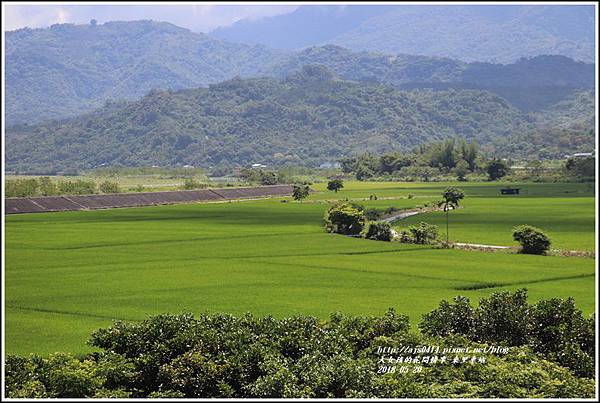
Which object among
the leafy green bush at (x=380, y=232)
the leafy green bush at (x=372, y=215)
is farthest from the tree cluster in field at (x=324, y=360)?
the leafy green bush at (x=372, y=215)

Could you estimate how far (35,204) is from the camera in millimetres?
64438

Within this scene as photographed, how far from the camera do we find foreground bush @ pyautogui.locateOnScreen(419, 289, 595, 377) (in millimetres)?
16062

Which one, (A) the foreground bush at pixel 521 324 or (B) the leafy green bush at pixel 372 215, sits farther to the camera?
(B) the leafy green bush at pixel 372 215

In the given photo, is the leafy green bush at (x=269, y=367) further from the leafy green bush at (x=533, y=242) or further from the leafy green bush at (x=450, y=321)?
the leafy green bush at (x=533, y=242)

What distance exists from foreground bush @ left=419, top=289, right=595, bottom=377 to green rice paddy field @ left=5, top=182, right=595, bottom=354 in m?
4.29

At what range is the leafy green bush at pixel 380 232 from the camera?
4428cm

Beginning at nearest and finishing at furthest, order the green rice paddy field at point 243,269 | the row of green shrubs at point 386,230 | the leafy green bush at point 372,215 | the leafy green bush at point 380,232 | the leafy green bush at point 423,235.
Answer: the green rice paddy field at point 243,269, the row of green shrubs at point 386,230, the leafy green bush at point 423,235, the leafy green bush at point 380,232, the leafy green bush at point 372,215

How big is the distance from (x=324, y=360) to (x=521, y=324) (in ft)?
15.4

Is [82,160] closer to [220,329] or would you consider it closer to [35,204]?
[35,204]

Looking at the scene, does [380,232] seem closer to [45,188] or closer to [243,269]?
[243,269]

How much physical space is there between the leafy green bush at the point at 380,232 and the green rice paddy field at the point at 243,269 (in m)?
1.67

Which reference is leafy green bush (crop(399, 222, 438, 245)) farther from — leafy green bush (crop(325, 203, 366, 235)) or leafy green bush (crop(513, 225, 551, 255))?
leafy green bush (crop(513, 225, 551, 255))

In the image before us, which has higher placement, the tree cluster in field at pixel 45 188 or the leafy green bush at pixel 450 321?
the tree cluster in field at pixel 45 188

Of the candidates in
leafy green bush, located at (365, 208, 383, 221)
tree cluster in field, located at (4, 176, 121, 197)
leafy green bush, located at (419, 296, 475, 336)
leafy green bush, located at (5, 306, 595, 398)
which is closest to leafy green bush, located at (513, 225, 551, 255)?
leafy green bush, located at (365, 208, 383, 221)
